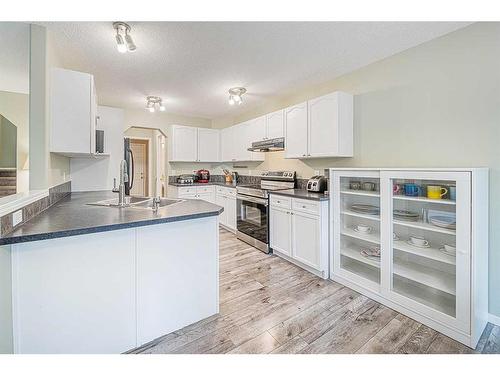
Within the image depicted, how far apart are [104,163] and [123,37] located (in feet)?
7.26

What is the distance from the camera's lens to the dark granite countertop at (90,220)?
124 cm

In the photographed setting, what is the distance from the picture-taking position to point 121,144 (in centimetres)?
373

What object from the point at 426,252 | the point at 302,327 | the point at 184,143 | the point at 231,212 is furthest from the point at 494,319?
the point at 184,143

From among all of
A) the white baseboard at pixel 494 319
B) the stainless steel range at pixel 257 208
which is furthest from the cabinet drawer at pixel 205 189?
the white baseboard at pixel 494 319

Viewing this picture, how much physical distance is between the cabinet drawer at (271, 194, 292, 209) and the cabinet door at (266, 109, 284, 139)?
978 mm

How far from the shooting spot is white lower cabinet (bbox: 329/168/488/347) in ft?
5.61

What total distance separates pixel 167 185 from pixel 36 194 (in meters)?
3.50

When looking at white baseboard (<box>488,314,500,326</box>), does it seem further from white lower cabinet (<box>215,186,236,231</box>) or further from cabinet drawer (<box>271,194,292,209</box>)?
white lower cabinet (<box>215,186,236,231</box>)

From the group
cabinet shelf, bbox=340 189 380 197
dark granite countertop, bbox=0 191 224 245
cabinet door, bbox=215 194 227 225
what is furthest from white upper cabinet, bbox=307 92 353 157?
cabinet door, bbox=215 194 227 225

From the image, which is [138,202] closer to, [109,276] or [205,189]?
[109,276]

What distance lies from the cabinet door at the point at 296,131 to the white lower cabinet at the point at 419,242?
2.45 feet
